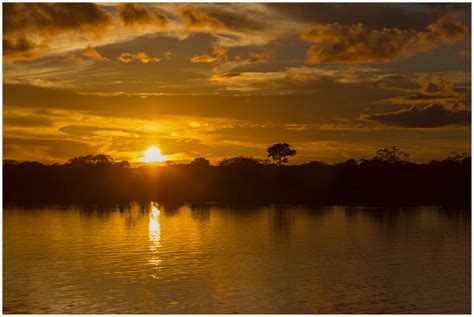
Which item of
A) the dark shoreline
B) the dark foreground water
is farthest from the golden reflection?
the dark shoreline

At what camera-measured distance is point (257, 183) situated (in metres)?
166

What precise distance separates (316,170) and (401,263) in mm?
113067

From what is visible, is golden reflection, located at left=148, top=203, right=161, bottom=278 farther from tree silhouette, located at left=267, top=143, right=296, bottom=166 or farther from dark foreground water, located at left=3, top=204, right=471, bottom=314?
tree silhouette, located at left=267, top=143, right=296, bottom=166

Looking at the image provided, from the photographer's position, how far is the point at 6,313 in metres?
36.9

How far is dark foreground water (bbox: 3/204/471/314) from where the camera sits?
128 feet

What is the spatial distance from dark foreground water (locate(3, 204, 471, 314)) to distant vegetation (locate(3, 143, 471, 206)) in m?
54.5

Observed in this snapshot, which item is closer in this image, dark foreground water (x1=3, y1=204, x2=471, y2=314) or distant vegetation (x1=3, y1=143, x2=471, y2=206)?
dark foreground water (x1=3, y1=204, x2=471, y2=314)

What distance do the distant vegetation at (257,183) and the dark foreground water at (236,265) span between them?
54.5m

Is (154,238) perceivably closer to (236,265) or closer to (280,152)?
(236,265)

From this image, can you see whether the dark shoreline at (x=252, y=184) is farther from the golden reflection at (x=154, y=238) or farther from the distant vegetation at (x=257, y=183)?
the golden reflection at (x=154, y=238)

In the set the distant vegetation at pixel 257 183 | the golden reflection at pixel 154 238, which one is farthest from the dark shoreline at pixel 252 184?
the golden reflection at pixel 154 238

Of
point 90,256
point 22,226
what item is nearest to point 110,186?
point 22,226

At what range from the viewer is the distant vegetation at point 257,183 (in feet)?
486

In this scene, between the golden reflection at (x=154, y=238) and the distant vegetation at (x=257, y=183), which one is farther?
the distant vegetation at (x=257, y=183)
